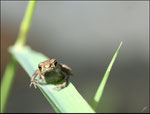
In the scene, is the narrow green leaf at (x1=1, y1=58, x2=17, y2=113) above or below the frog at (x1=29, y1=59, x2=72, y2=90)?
below

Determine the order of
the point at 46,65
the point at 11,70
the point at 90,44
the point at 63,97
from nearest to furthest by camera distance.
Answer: the point at 63,97 → the point at 46,65 → the point at 11,70 → the point at 90,44

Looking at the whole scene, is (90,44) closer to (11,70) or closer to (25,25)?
(25,25)

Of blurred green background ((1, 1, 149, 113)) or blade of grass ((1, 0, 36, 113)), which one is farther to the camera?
blurred green background ((1, 1, 149, 113))

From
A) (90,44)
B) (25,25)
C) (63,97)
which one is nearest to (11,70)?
(25,25)

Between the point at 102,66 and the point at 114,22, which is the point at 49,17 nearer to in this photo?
the point at 114,22

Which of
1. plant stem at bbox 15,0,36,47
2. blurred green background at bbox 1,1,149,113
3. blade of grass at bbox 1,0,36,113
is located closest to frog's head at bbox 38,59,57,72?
blade of grass at bbox 1,0,36,113

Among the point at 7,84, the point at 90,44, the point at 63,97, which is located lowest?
the point at 90,44

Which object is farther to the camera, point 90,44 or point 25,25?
point 90,44

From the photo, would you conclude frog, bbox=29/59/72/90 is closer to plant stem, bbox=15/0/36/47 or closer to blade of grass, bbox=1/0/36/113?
blade of grass, bbox=1/0/36/113

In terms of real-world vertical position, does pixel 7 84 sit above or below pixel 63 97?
below

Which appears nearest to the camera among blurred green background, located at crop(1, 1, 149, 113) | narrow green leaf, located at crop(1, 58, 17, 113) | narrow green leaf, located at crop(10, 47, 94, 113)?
narrow green leaf, located at crop(10, 47, 94, 113)
